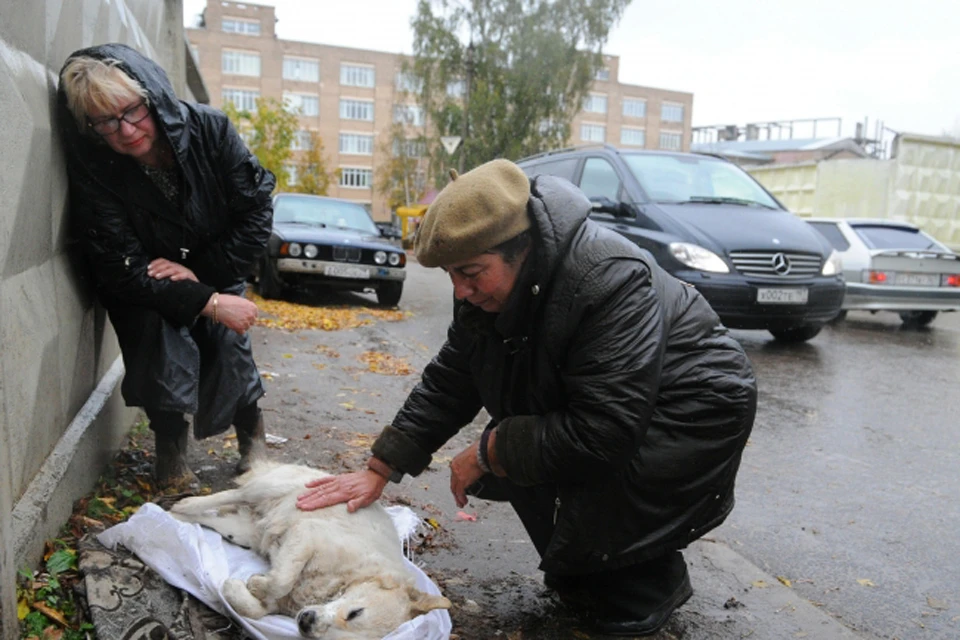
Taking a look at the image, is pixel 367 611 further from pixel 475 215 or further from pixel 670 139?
pixel 670 139

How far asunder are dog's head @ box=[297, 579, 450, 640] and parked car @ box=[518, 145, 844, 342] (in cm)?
586

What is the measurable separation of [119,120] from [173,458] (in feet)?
4.91

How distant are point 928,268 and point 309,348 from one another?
8.84m

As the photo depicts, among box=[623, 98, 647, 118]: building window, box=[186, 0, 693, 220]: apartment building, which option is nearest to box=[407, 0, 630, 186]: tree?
box=[186, 0, 693, 220]: apartment building

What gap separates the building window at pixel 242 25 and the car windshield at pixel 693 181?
67152 millimetres

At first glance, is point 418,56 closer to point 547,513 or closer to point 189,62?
point 189,62

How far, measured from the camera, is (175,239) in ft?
11.3

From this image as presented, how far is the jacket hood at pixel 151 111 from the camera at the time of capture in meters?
3.05

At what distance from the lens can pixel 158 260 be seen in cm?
337

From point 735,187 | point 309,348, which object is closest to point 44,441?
point 309,348

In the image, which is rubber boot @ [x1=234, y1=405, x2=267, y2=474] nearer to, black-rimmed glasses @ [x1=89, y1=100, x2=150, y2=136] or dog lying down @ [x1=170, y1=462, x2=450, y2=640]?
dog lying down @ [x1=170, y1=462, x2=450, y2=640]

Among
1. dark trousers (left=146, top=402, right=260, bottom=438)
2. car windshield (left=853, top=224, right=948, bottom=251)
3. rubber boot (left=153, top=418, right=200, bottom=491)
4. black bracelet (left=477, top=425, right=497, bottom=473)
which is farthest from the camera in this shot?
car windshield (left=853, top=224, right=948, bottom=251)

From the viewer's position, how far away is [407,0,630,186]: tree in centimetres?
3891

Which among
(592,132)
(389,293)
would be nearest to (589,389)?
(389,293)
